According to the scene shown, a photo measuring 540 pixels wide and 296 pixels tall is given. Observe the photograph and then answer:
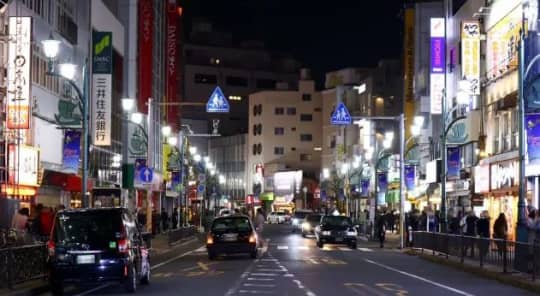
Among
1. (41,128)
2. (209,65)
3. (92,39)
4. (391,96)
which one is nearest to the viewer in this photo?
(41,128)

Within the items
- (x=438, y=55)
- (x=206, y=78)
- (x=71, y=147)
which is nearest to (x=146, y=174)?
(x=71, y=147)

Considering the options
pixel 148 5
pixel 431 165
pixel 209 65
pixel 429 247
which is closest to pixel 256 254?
pixel 429 247

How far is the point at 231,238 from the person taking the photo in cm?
3525

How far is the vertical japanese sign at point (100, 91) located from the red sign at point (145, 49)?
16135 mm

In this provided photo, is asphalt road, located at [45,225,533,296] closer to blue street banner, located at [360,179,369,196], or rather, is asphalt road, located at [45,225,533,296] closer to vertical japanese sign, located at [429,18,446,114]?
vertical japanese sign, located at [429,18,446,114]

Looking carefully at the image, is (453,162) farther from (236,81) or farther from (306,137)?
(236,81)

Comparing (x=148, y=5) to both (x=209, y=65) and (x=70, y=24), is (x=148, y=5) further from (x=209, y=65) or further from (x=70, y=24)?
(x=209, y=65)

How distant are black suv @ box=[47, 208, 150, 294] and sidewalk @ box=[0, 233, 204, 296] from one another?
0.73 meters

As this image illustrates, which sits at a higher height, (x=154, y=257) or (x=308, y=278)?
(x=308, y=278)

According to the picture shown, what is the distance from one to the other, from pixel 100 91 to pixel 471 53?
776 inches

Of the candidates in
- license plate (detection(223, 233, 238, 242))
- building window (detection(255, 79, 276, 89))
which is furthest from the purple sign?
building window (detection(255, 79, 276, 89))

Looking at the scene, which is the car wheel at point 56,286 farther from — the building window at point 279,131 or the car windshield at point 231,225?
the building window at point 279,131

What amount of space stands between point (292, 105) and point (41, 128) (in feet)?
306

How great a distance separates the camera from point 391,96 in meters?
94.4
